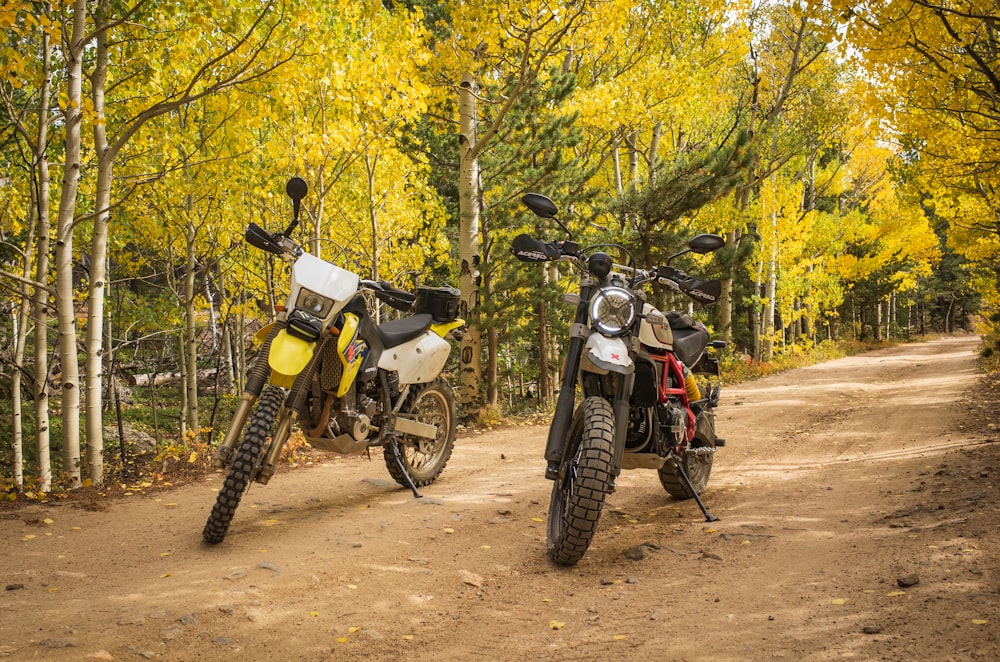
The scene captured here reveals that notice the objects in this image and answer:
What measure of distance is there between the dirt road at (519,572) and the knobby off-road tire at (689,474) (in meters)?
0.10

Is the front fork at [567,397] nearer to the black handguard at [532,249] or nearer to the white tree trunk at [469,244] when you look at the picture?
the black handguard at [532,249]

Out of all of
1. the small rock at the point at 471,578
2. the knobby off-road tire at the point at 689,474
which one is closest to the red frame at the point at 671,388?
the knobby off-road tire at the point at 689,474

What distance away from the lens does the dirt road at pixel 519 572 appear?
2986 millimetres

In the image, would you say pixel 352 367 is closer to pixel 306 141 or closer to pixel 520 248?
pixel 520 248

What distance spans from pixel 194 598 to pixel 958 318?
61.4m

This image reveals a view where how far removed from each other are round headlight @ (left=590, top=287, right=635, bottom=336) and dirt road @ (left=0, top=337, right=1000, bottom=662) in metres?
1.29

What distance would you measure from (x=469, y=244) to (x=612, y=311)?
22.0 ft

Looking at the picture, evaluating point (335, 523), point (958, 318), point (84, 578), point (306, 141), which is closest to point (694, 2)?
point (306, 141)

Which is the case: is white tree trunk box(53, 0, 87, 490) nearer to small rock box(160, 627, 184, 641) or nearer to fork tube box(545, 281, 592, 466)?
small rock box(160, 627, 184, 641)

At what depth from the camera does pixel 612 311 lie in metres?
4.24

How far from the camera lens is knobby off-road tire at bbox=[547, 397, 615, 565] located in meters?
3.86

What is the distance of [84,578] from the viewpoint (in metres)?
3.91

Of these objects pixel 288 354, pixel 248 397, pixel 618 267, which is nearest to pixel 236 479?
pixel 248 397

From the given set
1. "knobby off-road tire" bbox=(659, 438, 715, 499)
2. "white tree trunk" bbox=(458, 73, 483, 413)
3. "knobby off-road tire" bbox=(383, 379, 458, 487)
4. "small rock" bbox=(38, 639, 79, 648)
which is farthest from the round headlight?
"white tree trunk" bbox=(458, 73, 483, 413)
